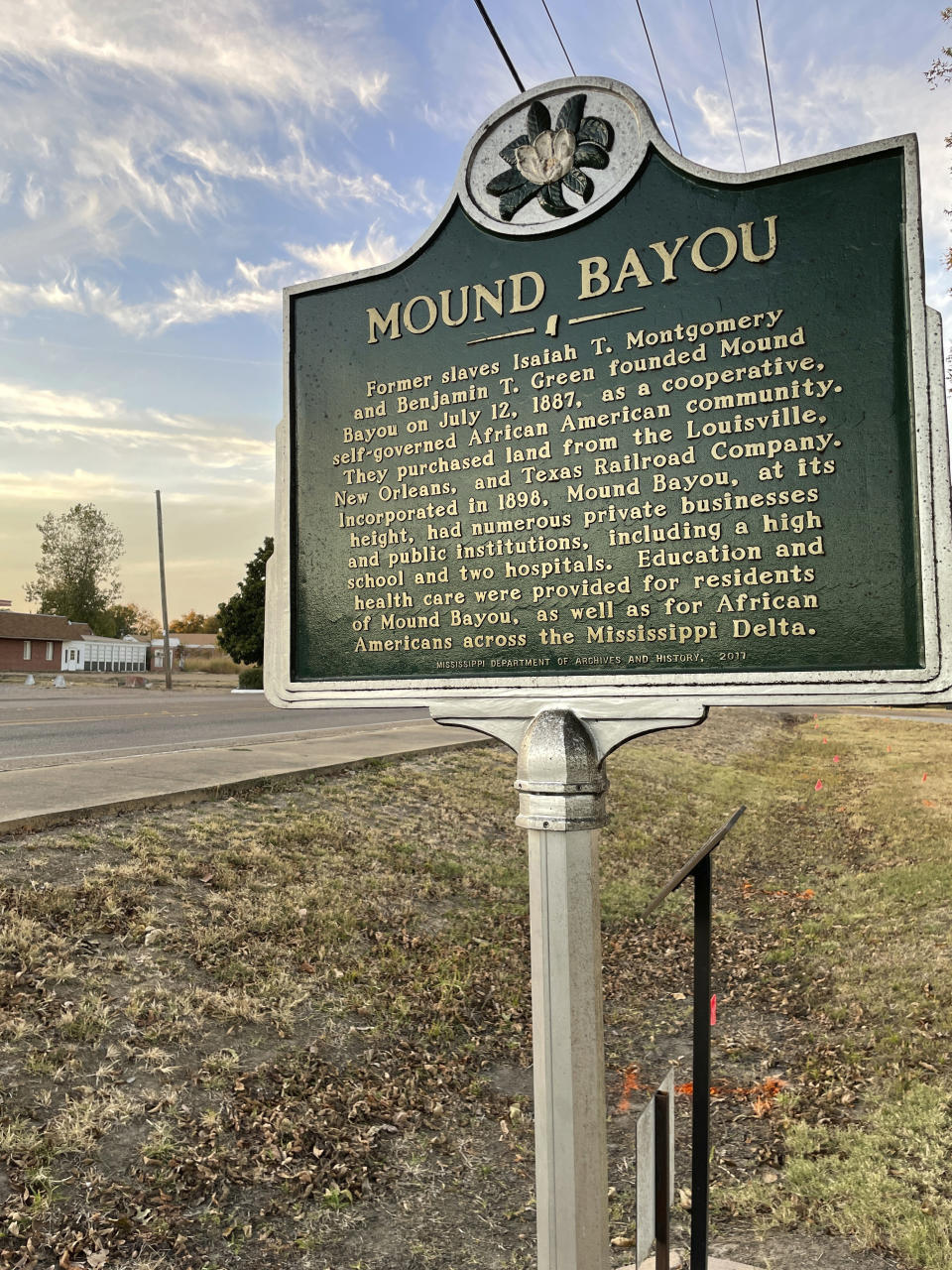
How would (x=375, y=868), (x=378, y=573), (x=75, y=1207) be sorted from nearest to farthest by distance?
(x=378, y=573) → (x=75, y=1207) → (x=375, y=868)

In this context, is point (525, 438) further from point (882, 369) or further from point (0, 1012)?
point (0, 1012)

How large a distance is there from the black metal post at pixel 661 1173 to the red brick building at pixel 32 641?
179 ft

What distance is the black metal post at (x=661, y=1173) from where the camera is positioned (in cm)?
246

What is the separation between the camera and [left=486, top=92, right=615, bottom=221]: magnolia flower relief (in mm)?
2631

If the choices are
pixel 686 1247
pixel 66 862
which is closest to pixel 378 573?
pixel 686 1247

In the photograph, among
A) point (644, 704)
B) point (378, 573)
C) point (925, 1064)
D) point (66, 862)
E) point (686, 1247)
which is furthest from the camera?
point (66, 862)

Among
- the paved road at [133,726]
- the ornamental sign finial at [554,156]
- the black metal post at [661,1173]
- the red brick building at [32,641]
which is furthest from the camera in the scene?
the red brick building at [32,641]

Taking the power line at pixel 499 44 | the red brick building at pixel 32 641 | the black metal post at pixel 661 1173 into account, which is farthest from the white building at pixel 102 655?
the black metal post at pixel 661 1173

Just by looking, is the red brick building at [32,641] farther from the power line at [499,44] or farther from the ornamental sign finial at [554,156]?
the ornamental sign finial at [554,156]

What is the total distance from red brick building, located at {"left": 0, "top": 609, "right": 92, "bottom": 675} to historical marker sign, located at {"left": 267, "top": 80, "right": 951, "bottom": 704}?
5378cm

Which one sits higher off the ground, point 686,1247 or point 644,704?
point 644,704

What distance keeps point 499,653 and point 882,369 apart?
134 cm

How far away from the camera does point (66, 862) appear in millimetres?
5367

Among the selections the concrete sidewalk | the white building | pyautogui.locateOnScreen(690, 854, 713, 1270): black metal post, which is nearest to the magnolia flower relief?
pyautogui.locateOnScreen(690, 854, 713, 1270): black metal post
